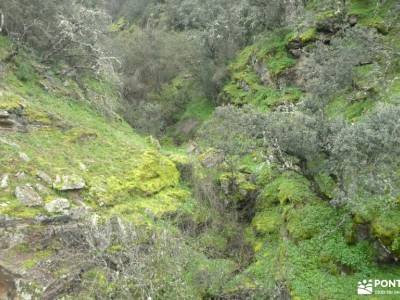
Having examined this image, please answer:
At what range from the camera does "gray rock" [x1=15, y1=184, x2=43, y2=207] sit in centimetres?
1057

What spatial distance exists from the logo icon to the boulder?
7.66 metres

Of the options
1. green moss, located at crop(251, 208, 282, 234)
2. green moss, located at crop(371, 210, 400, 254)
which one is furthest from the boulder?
green moss, located at crop(371, 210, 400, 254)

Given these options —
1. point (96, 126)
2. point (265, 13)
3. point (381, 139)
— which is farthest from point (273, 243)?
point (265, 13)

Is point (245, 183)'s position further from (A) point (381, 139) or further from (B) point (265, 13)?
(B) point (265, 13)

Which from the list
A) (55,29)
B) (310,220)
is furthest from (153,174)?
(55,29)

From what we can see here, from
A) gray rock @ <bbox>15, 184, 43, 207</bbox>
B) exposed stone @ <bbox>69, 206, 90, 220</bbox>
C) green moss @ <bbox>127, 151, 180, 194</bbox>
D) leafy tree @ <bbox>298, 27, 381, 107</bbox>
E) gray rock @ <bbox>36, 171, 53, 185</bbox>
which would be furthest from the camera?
leafy tree @ <bbox>298, 27, 381, 107</bbox>

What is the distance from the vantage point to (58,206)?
10.9m

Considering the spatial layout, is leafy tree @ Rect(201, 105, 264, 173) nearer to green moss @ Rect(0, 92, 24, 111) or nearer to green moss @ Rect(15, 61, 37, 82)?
green moss @ Rect(0, 92, 24, 111)

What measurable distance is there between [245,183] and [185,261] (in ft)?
18.2

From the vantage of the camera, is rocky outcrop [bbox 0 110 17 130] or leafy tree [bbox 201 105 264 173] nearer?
leafy tree [bbox 201 105 264 173]

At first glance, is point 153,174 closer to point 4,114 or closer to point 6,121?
point 6,121

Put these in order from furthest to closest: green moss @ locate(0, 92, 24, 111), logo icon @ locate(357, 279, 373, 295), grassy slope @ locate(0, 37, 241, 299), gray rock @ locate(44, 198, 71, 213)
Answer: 1. green moss @ locate(0, 92, 24, 111)
2. gray rock @ locate(44, 198, 71, 213)
3. grassy slope @ locate(0, 37, 241, 299)
4. logo icon @ locate(357, 279, 373, 295)

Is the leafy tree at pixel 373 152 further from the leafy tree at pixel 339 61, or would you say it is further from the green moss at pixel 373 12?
the green moss at pixel 373 12

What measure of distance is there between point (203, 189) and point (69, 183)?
4676mm
